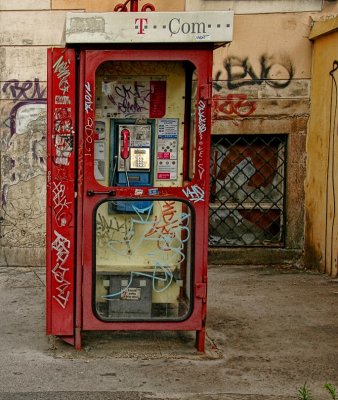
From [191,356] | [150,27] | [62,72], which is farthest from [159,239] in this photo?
[150,27]

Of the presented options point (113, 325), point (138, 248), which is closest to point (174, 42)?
point (138, 248)

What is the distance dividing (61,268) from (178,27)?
1.77m

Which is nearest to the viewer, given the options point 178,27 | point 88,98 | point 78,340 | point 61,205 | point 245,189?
point 178,27

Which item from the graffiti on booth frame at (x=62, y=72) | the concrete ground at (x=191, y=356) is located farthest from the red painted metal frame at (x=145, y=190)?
the concrete ground at (x=191, y=356)

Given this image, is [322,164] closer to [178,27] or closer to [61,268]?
[178,27]

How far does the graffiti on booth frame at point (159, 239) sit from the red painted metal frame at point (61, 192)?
35 cm

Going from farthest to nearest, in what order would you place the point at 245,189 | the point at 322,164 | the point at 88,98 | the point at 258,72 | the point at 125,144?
1. the point at 245,189
2. the point at 258,72
3. the point at 322,164
4. the point at 125,144
5. the point at 88,98

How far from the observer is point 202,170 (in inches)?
172

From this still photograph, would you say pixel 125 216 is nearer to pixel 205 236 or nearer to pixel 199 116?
pixel 205 236

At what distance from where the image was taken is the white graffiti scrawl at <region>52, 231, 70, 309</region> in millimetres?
4406

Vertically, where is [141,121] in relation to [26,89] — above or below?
below

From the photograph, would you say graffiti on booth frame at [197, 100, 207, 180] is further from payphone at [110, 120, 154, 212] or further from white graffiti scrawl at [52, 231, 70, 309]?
white graffiti scrawl at [52, 231, 70, 309]

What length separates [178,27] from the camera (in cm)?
410

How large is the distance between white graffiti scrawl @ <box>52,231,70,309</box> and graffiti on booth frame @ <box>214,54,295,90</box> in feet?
11.8
